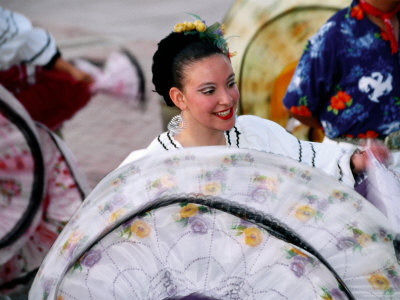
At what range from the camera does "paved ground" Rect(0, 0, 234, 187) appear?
461 cm

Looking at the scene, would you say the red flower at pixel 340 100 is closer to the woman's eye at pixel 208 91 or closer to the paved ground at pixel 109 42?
the woman's eye at pixel 208 91

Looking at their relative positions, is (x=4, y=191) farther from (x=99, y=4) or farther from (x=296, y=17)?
(x=99, y=4)

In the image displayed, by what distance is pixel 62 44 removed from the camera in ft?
20.8

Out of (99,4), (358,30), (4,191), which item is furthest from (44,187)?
(99,4)

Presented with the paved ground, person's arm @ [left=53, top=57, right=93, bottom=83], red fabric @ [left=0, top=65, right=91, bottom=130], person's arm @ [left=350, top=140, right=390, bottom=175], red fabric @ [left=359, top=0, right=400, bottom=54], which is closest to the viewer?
person's arm @ [left=350, top=140, right=390, bottom=175]

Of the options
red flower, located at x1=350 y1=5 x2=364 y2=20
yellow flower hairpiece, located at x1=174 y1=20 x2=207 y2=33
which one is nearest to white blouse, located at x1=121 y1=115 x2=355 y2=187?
→ yellow flower hairpiece, located at x1=174 y1=20 x2=207 y2=33

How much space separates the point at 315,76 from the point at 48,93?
122 cm

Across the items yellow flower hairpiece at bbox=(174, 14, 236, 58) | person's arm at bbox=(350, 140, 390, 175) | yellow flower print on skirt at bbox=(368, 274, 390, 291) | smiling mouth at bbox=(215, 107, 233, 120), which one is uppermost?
yellow flower hairpiece at bbox=(174, 14, 236, 58)

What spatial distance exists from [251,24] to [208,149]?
1556 mm

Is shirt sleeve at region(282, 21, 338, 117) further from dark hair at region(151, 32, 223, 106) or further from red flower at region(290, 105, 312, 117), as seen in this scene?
dark hair at region(151, 32, 223, 106)

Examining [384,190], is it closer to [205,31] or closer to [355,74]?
[205,31]

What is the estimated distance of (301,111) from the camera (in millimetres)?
2221

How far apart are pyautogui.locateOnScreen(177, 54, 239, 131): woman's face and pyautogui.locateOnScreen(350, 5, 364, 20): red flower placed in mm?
729

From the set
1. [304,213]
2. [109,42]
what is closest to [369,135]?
[304,213]
